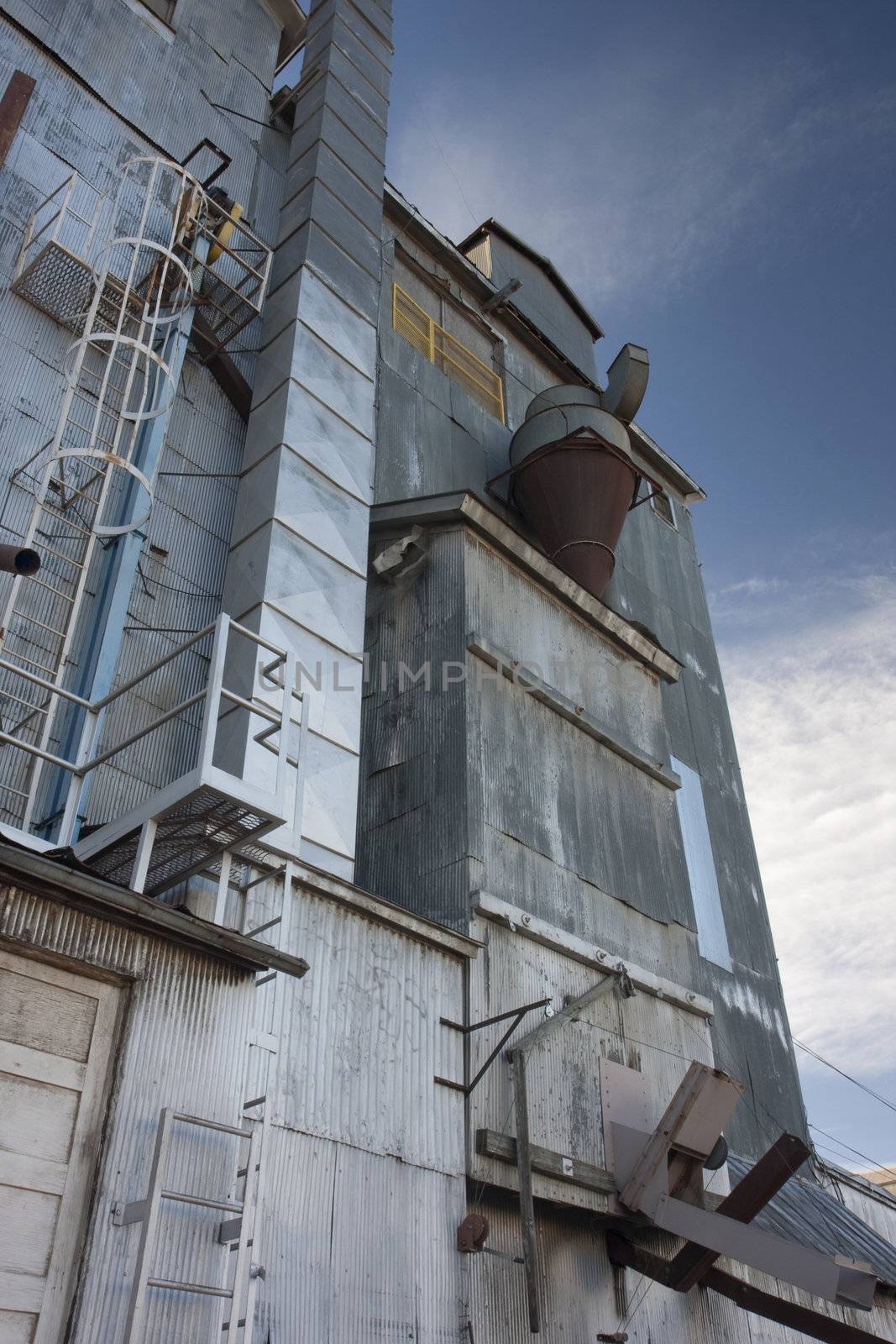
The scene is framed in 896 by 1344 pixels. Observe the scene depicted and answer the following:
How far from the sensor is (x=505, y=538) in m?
15.5

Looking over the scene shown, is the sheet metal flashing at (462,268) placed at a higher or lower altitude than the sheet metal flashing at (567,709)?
higher

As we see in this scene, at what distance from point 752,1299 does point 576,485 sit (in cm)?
1185

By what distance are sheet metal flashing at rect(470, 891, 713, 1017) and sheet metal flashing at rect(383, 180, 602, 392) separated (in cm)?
1118

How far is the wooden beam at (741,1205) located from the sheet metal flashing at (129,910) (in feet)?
18.9

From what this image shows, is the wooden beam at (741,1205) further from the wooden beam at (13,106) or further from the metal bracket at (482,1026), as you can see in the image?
the wooden beam at (13,106)

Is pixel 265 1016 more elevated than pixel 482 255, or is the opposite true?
pixel 482 255

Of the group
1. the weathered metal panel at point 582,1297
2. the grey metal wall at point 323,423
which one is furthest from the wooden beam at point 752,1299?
the grey metal wall at point 323,423

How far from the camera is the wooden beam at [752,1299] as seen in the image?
37.2 ft

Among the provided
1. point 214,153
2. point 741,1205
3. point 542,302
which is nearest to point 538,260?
point 542,302

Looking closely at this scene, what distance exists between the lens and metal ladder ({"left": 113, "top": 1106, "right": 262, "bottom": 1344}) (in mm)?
6918

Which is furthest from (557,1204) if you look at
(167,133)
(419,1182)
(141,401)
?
(167,133)

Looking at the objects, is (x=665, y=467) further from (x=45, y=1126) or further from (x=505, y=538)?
(x=45, y=1126)

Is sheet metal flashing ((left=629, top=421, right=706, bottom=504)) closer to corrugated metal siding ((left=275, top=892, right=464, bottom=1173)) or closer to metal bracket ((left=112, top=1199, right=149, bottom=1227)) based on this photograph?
corrugated metal siding ((left=275, top=892, right=464, bottom=1173))

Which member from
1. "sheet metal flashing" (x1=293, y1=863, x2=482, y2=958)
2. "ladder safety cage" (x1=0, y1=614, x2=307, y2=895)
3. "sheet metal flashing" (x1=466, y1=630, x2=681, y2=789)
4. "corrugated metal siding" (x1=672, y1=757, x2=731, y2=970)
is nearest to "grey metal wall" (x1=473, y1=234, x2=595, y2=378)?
"corrugated metal siding" (x1=672, y1=757, x2=731, y2=970)
